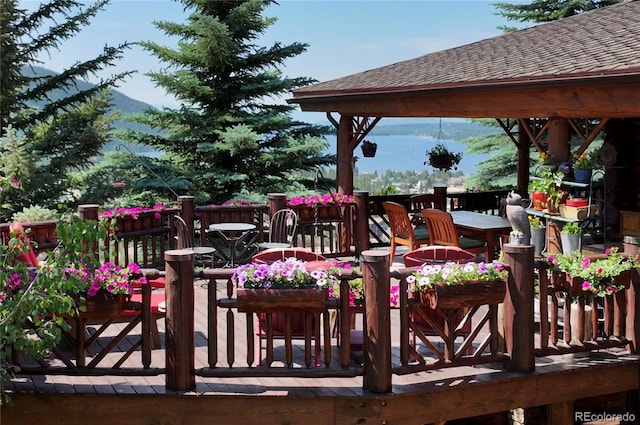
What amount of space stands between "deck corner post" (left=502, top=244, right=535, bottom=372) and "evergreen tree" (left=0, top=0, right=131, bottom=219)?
38.6 feet

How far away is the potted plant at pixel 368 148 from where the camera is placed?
37.1 ft

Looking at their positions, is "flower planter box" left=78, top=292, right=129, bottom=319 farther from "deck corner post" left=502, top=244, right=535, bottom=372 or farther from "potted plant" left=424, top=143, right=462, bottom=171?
"potted plant" left=424, top=143, right=462, bottom=171

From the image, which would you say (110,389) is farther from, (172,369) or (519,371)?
(519,371)

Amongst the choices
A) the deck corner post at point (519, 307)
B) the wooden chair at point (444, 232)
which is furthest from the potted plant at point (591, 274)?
the wooden chair at point (444, 232)

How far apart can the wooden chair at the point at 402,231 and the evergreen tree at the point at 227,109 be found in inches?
273

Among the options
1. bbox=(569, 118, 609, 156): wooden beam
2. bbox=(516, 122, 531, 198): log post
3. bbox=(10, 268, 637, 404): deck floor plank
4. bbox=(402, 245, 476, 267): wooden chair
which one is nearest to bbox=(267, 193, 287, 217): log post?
bbox=(402, 245, 476, 267): wooden chair

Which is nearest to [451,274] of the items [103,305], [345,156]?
[103,305]

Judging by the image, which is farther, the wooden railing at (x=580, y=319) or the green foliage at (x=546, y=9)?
the green foliage at (x=546, y=9)

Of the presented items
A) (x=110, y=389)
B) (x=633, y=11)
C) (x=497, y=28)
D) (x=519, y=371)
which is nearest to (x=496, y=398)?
(x=519, y=371)

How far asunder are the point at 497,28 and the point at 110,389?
58.8 feet

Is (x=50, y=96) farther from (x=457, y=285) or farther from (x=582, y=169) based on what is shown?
(x=457, y=285)

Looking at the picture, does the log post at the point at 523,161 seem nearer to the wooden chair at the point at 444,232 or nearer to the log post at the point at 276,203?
the wooden chair at the point at 444,232

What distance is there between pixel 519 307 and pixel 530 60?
141 inches

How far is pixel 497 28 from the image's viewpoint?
21016 millimetres
